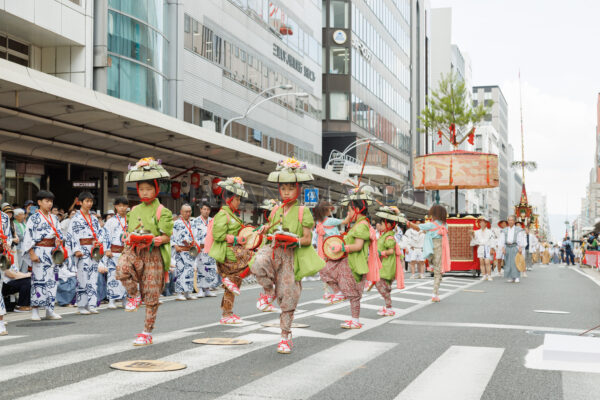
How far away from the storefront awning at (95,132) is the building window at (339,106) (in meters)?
32.0

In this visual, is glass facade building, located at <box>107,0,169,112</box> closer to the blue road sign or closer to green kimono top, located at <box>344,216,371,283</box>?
the blue road sign

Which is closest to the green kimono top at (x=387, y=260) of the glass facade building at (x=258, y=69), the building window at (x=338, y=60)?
the glass facade building at (x=258, y=69)

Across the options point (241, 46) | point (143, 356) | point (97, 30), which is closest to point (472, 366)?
point (143, 356)

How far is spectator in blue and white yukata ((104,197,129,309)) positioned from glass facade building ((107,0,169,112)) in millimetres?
14527

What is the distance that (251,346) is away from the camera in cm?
777

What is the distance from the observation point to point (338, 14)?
57.8 m

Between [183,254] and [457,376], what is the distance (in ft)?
31.1

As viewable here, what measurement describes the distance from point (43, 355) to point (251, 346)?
2.09 m

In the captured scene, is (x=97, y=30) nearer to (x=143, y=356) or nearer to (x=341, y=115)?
(x=143, y=356)

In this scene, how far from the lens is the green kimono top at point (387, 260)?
11492 mm

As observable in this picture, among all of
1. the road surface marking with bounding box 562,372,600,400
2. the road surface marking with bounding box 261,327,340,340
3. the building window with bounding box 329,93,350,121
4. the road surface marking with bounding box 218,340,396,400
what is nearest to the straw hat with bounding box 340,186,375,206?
the road surface marking with bounding box 261,327,340,340

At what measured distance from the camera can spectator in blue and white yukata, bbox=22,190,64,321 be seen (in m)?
10.6

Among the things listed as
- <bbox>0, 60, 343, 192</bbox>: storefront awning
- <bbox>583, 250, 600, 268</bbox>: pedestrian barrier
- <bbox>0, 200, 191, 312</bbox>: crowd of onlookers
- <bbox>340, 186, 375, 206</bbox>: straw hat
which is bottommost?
<bbox>583, 250, 600, 268</bbox>: pedestrian barrier

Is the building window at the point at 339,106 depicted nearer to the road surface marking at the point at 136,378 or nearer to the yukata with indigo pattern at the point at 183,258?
the yukata with indigo pattern at the point at 183,258
